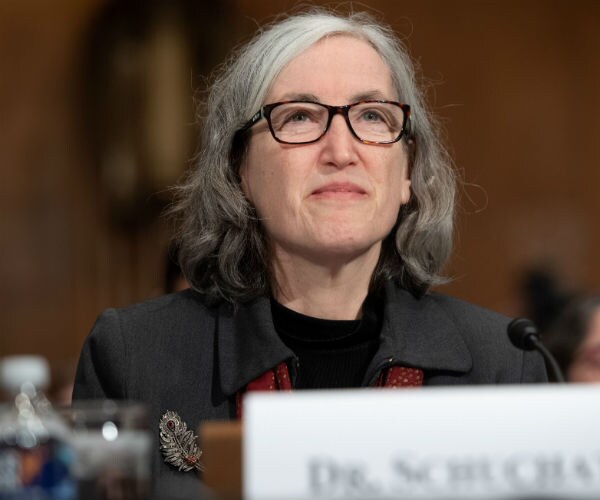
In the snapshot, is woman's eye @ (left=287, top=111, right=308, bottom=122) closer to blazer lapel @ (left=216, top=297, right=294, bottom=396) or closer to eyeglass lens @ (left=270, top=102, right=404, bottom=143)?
eyeglass lens @ (left=270, top=102, right=404, bottom=143)

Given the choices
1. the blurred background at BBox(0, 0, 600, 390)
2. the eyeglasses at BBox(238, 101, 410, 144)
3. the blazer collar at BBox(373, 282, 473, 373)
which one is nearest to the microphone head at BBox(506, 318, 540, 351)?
the blazer collar at BBox(373, 282, 473, 373)

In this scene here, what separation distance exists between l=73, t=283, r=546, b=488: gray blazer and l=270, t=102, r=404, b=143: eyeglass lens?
1.31ft

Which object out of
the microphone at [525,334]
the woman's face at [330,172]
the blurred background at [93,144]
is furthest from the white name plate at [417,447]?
the blurred background at [93,144]

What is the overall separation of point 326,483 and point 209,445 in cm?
29

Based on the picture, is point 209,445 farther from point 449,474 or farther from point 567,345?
point 567,345

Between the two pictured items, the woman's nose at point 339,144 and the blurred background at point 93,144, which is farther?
the blurred background at point 93,144

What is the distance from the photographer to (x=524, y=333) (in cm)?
220

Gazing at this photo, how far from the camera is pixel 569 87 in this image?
7.95 m

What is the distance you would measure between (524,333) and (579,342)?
68.6 inches

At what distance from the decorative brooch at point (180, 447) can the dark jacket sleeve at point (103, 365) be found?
0.16 meters

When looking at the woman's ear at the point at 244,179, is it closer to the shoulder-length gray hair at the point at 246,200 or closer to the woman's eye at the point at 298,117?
the shoulder-length gray hair at the point at 246,200

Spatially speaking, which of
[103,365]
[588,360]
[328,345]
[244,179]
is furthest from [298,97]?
[588,360]

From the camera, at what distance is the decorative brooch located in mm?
2418

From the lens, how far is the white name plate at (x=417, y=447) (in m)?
1.34
